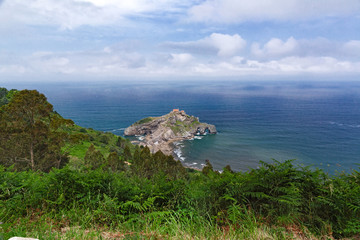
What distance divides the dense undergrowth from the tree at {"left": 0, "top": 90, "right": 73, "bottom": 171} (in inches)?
576

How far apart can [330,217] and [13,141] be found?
68.5 feet

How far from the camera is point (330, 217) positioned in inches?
153

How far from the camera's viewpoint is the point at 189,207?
419 cm

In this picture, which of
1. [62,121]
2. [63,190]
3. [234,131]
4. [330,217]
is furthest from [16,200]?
[234,131]

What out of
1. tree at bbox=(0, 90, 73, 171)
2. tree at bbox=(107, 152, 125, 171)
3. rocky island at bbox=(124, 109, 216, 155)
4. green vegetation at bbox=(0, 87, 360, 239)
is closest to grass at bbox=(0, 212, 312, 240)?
green vegetation at bbox=(0, 87, 360, 239)

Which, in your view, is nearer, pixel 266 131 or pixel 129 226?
pixel 129 226

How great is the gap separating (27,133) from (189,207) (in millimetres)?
18122

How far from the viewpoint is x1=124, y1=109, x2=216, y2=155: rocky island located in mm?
99500

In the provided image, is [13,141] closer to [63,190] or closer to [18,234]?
[63,190]

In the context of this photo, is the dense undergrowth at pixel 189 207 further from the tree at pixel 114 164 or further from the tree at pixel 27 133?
the tree at pixel 114 164

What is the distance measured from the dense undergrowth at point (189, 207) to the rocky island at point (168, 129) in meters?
90.7

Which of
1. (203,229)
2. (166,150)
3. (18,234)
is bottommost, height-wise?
(166,150)

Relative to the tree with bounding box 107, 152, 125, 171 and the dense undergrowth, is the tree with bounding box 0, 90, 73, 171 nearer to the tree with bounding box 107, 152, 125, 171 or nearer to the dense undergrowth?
the tree with bounding box 107, 152, 125, 171

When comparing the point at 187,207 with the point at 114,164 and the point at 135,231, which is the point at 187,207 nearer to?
the point at 135,231
